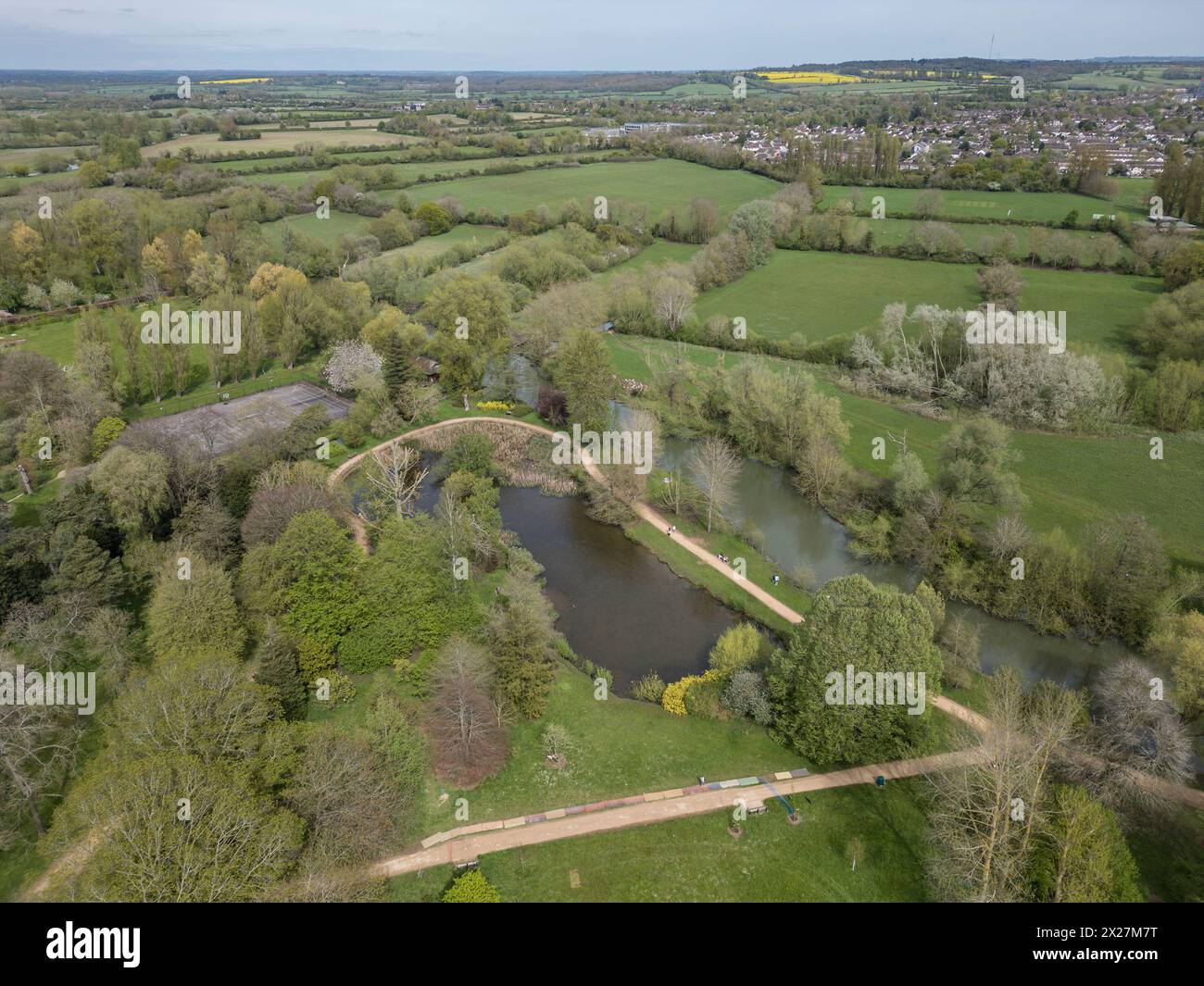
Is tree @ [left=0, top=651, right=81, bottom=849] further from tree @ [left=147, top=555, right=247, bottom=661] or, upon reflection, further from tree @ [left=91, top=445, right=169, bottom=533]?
tree @ [left=91, top=445, right=169, bottom=533]

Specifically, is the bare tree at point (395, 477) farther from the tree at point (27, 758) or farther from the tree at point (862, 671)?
the tree at point (862, 671)

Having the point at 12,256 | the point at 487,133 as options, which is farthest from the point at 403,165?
the point at 12,256

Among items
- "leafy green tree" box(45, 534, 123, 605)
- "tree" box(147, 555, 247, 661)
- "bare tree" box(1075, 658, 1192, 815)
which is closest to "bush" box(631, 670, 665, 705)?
"bare tree" box(1075, 658, 1192, 815)

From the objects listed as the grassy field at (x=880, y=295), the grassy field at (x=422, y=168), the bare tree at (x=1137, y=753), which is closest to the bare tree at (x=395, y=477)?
the bare tree at (x=1137, y=753)

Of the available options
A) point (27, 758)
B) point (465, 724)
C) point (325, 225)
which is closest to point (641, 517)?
point (465, 724)

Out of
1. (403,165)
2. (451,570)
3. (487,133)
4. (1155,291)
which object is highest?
(487,133)

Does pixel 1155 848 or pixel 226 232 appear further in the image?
pixel 226 232

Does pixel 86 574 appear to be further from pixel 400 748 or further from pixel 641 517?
pixel 641 517
